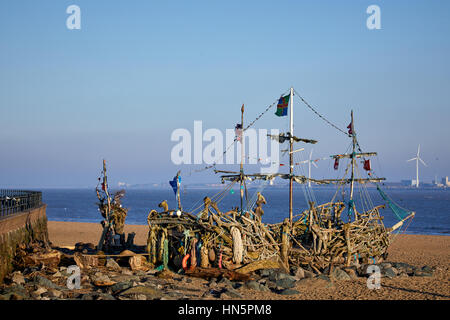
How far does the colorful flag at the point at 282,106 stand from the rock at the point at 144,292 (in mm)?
13018

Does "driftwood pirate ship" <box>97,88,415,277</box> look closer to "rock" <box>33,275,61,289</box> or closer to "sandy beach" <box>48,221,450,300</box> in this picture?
"sandy beach" <box>48,221,450,300</box>

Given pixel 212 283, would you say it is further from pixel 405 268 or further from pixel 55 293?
pixel 405 268

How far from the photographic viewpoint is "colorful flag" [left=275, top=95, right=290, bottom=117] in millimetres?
26344

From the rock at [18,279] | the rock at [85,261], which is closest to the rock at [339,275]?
the rock at [85,261]

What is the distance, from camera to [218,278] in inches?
849

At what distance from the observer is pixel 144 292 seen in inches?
708

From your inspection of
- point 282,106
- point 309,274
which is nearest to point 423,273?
point 309,274

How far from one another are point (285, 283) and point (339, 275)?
3736 mm

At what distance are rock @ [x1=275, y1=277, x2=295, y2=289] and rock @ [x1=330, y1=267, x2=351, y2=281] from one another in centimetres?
292

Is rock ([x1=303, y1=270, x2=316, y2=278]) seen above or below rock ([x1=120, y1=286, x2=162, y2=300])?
below

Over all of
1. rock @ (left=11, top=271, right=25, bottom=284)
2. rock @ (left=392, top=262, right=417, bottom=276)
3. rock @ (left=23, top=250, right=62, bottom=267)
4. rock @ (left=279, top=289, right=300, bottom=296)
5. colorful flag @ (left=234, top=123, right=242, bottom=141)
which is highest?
colorful flag @ (left=234, top=123, right=242, bottom=141)

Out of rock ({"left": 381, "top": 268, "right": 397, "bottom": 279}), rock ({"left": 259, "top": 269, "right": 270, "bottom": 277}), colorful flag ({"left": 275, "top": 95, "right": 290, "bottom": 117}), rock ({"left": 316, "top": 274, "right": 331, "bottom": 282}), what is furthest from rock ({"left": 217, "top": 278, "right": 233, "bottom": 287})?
colorful flag ({"left": 275, "top": 95, "right": 290, "bottom": 117})

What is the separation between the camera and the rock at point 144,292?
17.8 m
